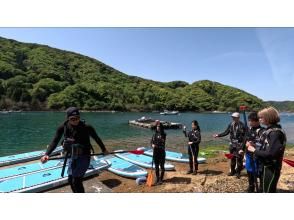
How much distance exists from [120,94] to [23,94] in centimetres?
6648

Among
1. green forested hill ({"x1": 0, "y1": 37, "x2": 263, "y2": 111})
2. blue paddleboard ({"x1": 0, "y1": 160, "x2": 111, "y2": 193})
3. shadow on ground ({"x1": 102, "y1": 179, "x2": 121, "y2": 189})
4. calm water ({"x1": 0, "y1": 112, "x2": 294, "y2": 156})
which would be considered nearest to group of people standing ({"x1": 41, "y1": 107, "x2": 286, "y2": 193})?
blue paddleboard ({"x1": 0, "y1": 160, "x2": 111, "y2": 193})

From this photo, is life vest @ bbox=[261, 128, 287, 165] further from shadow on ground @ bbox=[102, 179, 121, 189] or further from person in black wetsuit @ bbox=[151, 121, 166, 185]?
shadow on ground @ bbox=[102, 179, 121, 189]

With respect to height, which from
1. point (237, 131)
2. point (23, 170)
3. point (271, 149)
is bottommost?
point (23, 170)

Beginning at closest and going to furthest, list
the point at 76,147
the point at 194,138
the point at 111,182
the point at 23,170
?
the point at 76,147 → the point at 194,138 → the point at 111,182 → the point at 23,170

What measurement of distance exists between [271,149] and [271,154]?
10 cm

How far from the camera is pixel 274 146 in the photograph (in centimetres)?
531

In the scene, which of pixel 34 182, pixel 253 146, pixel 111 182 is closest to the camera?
pixel 253 146

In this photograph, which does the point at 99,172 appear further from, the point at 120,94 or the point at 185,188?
the point at 120,94

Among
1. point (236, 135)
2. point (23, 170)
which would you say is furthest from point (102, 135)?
point (236, 135)

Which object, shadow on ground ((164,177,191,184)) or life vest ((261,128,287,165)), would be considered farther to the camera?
shadow on ground ((164,177,191,184))

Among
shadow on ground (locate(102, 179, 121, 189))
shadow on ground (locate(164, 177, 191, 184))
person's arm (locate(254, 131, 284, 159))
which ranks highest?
person's arm (locate(254, 131, 284, 159))

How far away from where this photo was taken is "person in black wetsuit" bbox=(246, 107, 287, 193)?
17.6ft

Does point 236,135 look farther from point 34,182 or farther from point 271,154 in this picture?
point 34,182

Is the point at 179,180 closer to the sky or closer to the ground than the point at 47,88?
closer to the ground
